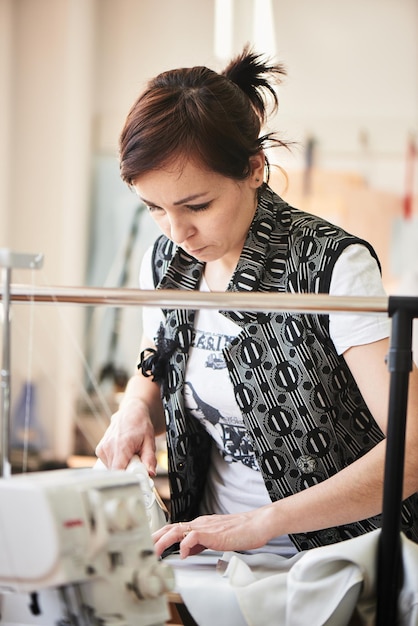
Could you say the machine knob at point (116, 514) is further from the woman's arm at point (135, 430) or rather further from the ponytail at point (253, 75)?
the ponytail at point (253, 75)

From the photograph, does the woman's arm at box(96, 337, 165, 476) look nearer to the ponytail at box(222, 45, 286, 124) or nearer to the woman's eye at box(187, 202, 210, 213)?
the woman's eye at box(187, 202, 210, 213)

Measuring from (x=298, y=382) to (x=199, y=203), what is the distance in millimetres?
316

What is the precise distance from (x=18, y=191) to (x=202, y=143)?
3.43 meters

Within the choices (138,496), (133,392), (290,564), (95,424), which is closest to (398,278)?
(95,424)

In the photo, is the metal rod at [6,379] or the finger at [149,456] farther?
the finger at [149,456]

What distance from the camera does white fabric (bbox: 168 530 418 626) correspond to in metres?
1.09

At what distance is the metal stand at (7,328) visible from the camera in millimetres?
1043

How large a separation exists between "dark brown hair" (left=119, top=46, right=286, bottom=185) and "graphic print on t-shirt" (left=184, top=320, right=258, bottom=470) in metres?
0.29

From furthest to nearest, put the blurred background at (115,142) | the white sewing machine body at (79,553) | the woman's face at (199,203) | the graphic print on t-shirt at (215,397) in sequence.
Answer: the blurred background at (115,142)
the graphic print on t-shirt at (215,397)
the woman's face at (199,203)
the white sewing machine body at (79,553)

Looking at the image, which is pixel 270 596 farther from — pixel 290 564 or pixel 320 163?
pixel 320 163

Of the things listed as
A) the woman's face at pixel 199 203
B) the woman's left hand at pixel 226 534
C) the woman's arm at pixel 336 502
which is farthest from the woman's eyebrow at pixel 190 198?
the woman's left hand at pixel 226 534

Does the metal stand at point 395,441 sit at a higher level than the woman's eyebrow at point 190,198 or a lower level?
lower

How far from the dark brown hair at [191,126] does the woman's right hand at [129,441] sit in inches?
16.1

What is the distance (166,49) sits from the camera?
4617mm
